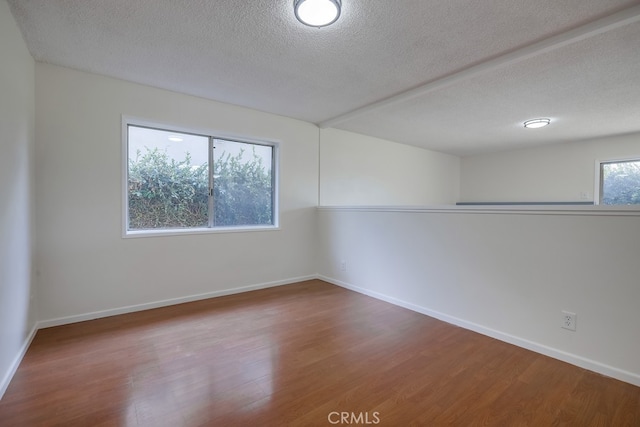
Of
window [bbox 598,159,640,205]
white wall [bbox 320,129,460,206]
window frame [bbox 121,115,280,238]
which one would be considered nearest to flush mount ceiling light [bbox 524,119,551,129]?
window [bbox 598,159,640,205]

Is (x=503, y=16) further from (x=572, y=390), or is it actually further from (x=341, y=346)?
(x=341, y=346)

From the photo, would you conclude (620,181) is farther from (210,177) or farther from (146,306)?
(146,306)

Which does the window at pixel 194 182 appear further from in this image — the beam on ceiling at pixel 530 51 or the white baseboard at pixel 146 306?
the beam on ceiling at pixel 530 51

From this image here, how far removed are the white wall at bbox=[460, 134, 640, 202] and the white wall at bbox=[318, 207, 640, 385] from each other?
4.20 meters

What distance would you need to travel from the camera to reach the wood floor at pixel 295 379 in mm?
1565

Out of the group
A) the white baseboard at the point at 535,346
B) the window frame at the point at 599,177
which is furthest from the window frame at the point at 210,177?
the window frame at the point at 599,177

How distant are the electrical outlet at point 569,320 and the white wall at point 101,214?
3.23m

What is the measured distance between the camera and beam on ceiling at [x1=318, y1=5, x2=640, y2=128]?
6.17 feet

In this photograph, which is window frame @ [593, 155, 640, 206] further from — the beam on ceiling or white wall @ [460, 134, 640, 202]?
the beam on ceiling

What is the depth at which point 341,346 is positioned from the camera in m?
2.33

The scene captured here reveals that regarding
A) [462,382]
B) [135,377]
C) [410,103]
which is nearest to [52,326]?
[135,377]

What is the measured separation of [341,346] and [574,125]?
186 inches

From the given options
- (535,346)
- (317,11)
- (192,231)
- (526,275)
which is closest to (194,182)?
(192,231)

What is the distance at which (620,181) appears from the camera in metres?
4.94
